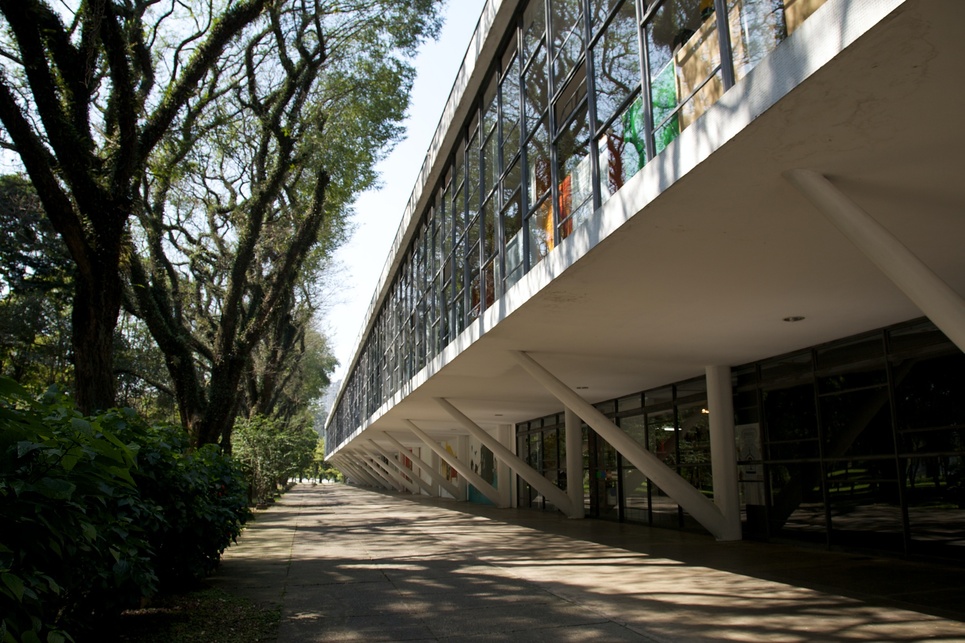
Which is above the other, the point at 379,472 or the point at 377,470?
the point at 377,470

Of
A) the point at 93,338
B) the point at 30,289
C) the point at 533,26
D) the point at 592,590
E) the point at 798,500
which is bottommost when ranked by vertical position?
the point at 592,590

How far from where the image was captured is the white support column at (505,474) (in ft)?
82.3

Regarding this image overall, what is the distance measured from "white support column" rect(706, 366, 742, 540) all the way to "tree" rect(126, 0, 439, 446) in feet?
29.0

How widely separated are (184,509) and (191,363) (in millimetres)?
9532

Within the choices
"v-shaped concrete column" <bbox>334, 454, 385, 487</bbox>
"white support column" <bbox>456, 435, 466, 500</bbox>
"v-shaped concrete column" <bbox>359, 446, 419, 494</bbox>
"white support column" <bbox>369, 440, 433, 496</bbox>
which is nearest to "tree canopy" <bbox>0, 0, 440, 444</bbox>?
"white support column" <bbox>456, 435, 466, 500</bbox>

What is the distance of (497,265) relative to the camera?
11.9 metres

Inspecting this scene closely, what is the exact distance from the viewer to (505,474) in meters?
25.5

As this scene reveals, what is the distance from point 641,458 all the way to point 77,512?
9.41m

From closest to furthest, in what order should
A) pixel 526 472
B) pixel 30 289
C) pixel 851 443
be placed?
pixel 851 443 < pixel 526 472 < pixel 30 289

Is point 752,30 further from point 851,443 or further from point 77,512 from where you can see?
point 851,443

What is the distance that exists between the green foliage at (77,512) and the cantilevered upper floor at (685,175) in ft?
13.3

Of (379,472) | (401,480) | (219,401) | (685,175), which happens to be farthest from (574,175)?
(379,472)

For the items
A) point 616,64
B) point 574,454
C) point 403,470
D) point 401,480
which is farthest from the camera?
point 401,480

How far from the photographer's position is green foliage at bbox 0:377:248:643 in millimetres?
2846
